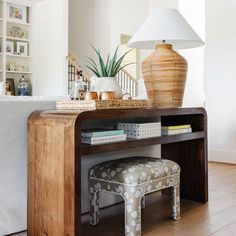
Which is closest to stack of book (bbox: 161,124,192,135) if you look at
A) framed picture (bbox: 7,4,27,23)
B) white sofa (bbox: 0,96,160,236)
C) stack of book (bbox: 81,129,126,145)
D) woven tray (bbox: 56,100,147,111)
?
woven tray (bbox: 56,100,147,111)

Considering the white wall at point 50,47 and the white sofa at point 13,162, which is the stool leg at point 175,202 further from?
the white wall at point 50,47

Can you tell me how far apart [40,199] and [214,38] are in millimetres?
3634

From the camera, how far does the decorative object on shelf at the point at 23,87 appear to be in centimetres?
602

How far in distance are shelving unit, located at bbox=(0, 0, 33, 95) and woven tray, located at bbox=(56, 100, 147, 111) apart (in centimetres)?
410

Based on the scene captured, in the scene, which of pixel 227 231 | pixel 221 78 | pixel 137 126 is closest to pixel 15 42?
pixel 221 78

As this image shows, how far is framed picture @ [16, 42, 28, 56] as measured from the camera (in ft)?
20.1

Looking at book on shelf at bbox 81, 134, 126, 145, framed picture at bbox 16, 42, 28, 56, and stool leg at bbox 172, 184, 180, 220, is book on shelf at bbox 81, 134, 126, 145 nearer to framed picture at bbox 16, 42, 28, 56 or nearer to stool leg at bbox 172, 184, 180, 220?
stool leg at bbox 172, 184, 180, 220

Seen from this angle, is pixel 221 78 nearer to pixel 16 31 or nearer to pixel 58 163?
pixel 58 163

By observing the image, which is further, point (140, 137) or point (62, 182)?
point (140, 137)

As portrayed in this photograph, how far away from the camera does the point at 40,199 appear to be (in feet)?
6.15

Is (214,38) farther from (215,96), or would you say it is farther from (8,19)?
(8,19)

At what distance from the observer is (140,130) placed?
2.08 metres

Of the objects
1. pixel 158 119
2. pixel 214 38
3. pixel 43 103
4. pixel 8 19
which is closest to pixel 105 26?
pixel 8 19

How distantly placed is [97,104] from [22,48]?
4774mm
